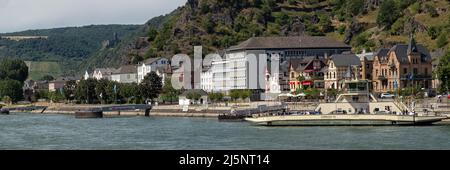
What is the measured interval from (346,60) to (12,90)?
89682 millimetres

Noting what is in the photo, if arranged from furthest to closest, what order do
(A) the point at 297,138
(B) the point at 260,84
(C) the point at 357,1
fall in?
1. (C) the point at 357,1
2. (B) the point at 260,84
3. (A) the point at 297,138

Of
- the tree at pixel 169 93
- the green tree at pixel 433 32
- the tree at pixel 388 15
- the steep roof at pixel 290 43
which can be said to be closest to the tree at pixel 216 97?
the tree at pixel 169 93

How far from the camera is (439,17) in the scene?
149625mm

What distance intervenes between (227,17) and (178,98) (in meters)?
54.1

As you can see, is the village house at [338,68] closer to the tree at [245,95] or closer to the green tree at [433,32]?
the tree at [245,95]

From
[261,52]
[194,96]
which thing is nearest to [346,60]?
[194,96]

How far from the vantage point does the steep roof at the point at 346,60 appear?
120 m

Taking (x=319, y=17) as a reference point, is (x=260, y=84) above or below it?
below

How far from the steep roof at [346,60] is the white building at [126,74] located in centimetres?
7183

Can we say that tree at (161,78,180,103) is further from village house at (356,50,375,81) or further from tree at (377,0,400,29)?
tree at (377,0,400,29)

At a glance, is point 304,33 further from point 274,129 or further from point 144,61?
point 274,129

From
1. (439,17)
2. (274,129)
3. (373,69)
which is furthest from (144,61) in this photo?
(274,129)

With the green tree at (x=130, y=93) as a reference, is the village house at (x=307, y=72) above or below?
above
